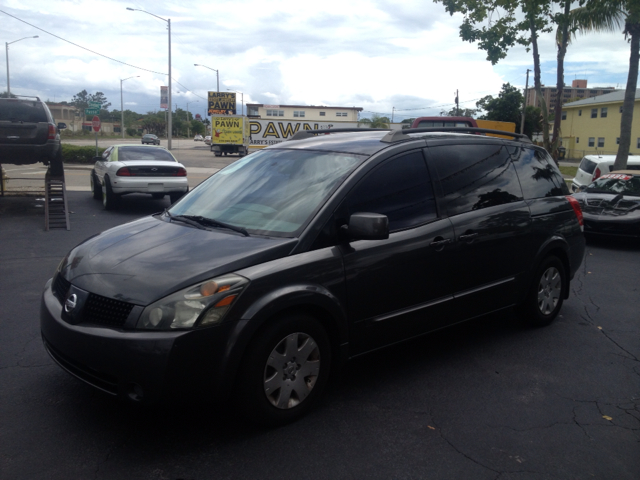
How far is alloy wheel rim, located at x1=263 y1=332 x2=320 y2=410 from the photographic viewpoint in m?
3.34

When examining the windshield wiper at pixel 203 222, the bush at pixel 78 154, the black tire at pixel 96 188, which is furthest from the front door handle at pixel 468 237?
the bush at pixel 78 154

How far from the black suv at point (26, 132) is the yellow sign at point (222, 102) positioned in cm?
5987

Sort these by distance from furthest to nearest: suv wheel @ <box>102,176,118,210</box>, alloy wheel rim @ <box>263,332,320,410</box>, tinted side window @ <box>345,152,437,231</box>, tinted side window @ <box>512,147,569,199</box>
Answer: suv wheel @ <box>102,176,118,210</box>, tinted side window @ <box>512,147,569,199</box>, tinted side window @ <box>345,152,437,231</box>, alloy wheel rim @ <box>263,332,320,410</box>

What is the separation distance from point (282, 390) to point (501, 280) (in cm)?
235

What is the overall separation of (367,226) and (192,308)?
1166mm

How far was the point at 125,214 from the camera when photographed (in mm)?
12969

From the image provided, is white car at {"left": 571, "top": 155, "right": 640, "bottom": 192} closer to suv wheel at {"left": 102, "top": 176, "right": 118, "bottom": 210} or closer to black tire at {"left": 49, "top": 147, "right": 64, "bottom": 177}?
suv wheel at {"left": 102, "top": 176, "right": 118, "bottom": 210}

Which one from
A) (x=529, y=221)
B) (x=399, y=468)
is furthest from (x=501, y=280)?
(x=399, y=468)

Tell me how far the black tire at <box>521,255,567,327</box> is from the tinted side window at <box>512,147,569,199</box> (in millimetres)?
648

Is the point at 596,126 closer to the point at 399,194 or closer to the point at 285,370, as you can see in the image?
the point at 399,194

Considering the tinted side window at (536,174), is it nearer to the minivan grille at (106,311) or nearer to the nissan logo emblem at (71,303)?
the minivan grille at (106,311)

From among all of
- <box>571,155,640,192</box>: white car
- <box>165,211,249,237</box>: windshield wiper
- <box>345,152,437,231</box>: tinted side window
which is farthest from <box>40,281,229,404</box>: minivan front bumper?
<box>571,155,640,192</box>: white car

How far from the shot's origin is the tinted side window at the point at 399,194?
3.94 m

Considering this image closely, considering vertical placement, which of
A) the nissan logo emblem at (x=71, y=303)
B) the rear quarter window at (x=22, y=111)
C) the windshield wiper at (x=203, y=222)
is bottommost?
the nissan logo emblem at (x=71, y=303)
